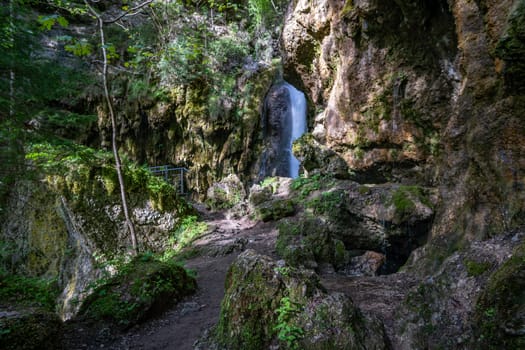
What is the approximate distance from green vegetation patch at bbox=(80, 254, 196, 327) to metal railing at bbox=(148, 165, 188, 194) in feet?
38.4

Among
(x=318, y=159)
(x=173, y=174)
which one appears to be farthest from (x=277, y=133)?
(x=173, y=174)

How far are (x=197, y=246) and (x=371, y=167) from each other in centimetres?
583

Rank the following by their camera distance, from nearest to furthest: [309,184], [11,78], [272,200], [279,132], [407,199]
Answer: [11,78]
[407,199]
[309,184]
[272,200]
[279,132]

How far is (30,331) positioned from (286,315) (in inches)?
108

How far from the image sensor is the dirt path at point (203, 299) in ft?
12.8

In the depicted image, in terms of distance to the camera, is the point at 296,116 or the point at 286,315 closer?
the point at 286,315

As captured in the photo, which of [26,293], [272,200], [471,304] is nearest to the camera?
[471,304]

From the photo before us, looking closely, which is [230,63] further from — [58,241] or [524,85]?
[524,85]

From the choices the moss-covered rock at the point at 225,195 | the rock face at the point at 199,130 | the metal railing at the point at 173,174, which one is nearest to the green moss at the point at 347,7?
the moss-covered rock at the point at 225,195

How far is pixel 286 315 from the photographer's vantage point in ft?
9.68

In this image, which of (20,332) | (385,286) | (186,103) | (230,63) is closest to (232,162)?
(186,103)

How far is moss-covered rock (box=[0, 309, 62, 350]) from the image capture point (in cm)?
299

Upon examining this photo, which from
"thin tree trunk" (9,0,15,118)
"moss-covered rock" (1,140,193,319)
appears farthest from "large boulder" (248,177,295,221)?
"thin tree trunk" (9,0,15,118)

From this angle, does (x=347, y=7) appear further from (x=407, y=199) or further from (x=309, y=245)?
(x=309, y=245)
